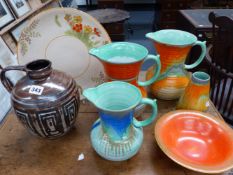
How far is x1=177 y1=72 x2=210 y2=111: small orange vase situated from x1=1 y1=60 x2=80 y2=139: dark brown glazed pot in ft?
1.03

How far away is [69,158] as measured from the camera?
52 cm

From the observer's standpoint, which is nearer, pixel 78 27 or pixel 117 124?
pixel 117 124

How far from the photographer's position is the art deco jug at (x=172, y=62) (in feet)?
1.97

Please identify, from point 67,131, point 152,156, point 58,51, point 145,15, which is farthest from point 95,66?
point 145,15

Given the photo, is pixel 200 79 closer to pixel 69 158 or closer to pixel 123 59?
pixel 123 59

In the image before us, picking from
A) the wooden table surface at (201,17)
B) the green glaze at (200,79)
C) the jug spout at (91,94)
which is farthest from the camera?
the wooden table surface at (201,17)

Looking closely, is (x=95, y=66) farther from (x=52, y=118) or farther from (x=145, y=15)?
(x=145, y=15)

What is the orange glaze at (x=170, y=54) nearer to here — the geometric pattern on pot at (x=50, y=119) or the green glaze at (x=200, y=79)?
the green glaze at (x=200, y=79)

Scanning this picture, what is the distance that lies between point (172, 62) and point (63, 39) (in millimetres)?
347

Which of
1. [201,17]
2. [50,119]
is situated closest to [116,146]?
[50,119]

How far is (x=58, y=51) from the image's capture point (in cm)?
66

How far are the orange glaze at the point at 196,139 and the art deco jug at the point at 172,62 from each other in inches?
4.1

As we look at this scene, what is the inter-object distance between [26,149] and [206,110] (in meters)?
0.53

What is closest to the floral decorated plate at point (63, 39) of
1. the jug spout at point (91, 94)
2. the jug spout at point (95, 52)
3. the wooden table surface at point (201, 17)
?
the jug spout at point (95, 52)
